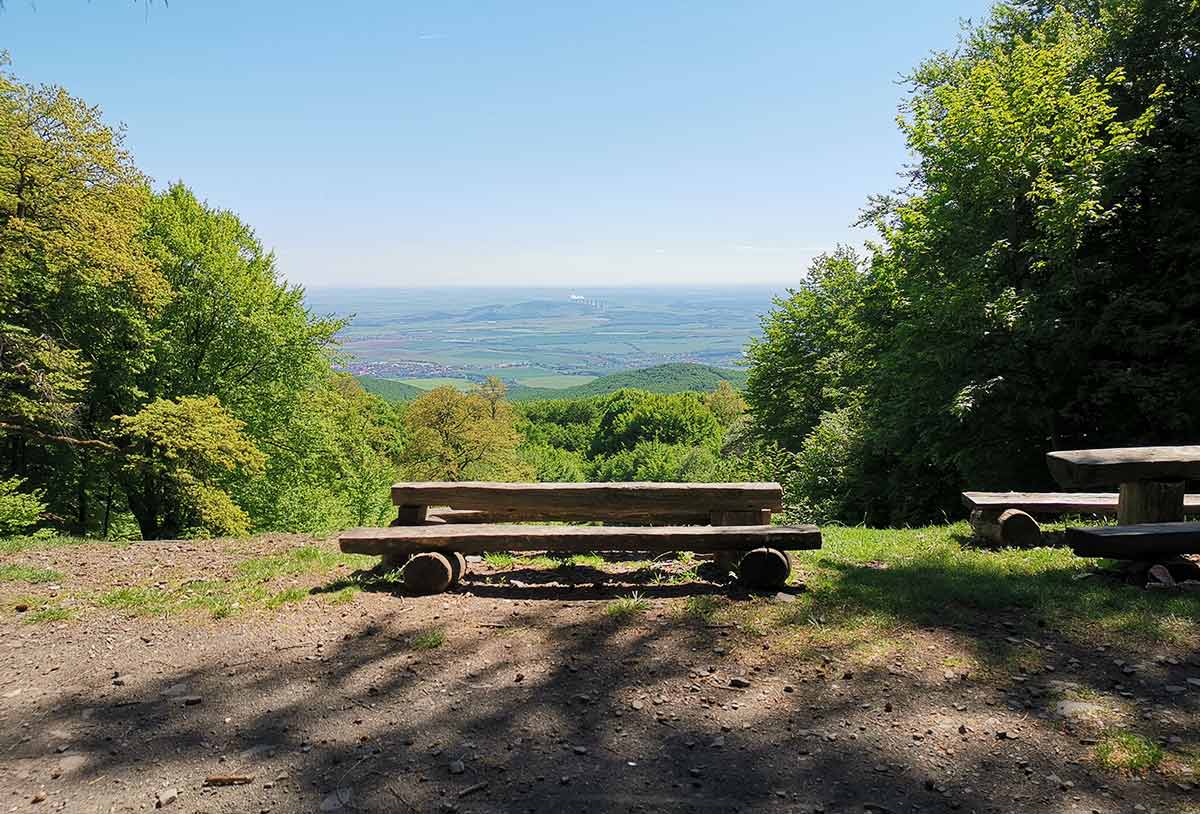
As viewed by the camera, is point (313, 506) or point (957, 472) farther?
point (313, 506)

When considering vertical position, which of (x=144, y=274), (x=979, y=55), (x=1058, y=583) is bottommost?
(x=1058, y=583)

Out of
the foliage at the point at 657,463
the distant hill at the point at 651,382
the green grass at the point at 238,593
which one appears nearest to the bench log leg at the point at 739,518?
the green grass at the point at 238,593

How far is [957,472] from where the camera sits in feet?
56.9

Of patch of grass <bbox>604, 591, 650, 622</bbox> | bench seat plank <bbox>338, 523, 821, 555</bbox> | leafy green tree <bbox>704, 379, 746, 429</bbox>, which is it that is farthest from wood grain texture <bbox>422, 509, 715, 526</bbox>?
leafy green tree <bbox>704, 379, 746, 429</bbox>

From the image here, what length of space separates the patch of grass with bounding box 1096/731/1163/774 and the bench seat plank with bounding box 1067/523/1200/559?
2.48 m

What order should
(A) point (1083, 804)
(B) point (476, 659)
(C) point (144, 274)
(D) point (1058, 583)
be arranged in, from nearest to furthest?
(A) point (1083, 804)
(B) point (476, 659)
(D) point (1058, 583)
(C) point (144, 274)

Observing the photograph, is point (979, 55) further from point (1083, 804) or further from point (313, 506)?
point (313, 506)

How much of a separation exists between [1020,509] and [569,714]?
6823 millimetres

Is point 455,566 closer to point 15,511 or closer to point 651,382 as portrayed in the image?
point 15,511

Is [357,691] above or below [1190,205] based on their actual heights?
below

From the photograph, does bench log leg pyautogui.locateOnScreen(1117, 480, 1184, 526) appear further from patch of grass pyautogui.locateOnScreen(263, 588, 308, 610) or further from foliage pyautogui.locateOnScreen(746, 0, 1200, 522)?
patch of grass pyautogui.locateOnScreen(263, 588, 308, 610)

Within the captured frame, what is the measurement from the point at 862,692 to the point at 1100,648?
1.98m

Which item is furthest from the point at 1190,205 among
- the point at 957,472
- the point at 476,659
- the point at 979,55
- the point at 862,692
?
the point at 476,659

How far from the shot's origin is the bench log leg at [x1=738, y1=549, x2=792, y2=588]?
6273mm
